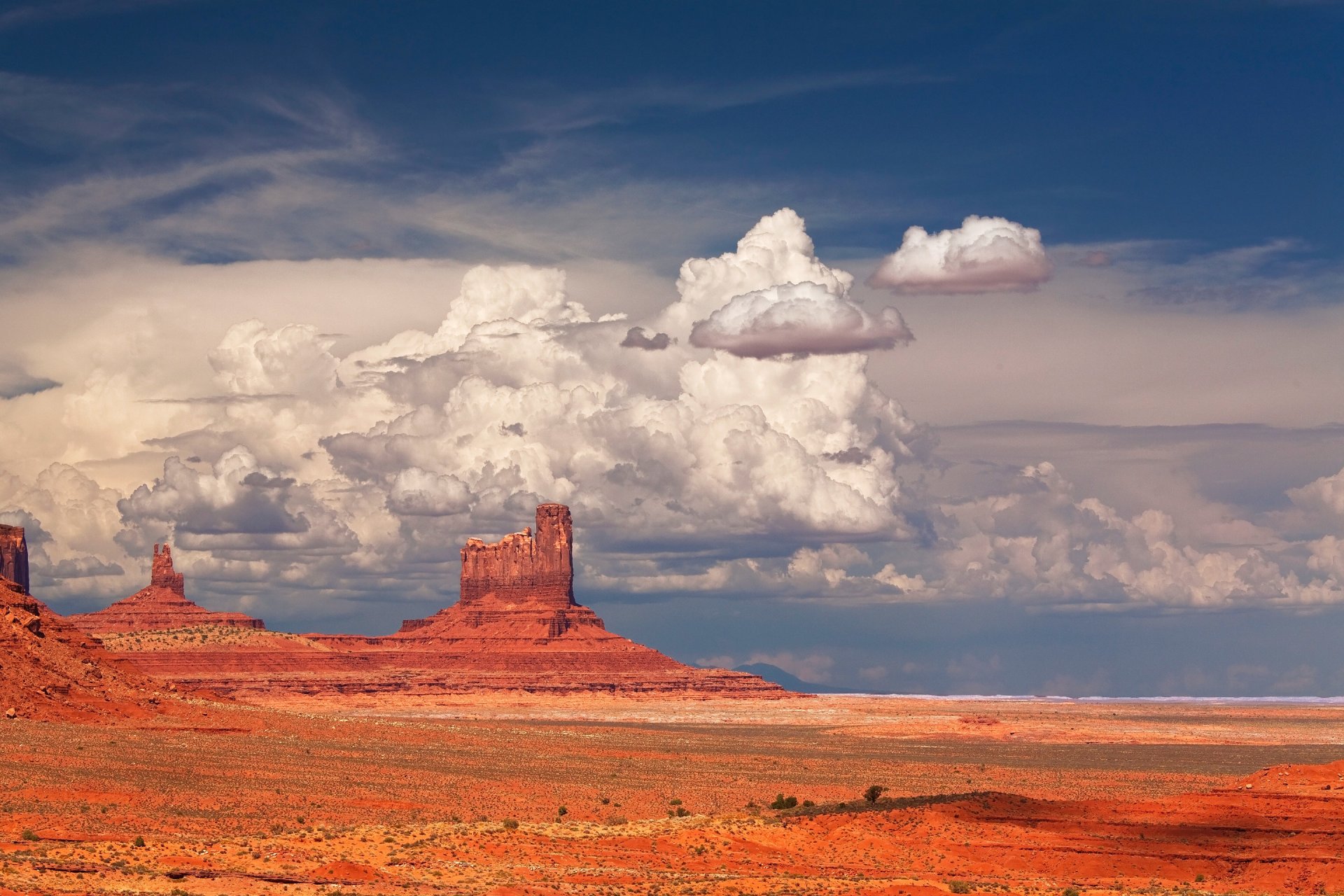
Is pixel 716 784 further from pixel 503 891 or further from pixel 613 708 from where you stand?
pixel 613 708

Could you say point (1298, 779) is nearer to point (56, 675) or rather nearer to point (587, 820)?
point (587, 820)

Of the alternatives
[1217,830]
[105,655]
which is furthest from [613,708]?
[1217,830]

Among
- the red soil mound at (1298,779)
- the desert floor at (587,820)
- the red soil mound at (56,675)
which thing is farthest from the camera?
→ the red soil mound at (56,675)

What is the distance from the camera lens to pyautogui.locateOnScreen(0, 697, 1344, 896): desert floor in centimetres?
4144

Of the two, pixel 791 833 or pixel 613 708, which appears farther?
pixel 613 708

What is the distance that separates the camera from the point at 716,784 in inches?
3046

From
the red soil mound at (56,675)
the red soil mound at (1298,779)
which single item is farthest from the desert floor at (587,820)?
the red soil mound at (56,675)

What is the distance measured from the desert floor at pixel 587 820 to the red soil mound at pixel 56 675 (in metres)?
2.60

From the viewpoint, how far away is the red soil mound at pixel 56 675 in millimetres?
84562

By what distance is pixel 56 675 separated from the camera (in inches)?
3511

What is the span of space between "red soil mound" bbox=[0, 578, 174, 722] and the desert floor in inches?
→ 103

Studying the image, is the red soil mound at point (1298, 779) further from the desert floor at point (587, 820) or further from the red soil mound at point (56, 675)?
the red soil mound at point (56, 675)

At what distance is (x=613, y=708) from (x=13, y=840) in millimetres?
143282

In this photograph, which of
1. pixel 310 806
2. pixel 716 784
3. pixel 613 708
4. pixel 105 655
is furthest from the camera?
pixel 613 708
